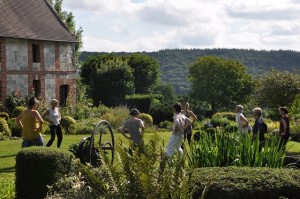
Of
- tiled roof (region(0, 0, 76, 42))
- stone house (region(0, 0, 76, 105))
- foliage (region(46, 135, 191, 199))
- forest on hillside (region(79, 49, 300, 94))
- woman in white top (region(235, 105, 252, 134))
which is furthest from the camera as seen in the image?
forest on hillside (region(79, 49, 300, 94))

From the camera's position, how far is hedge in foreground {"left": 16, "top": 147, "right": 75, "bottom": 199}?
29.3ft

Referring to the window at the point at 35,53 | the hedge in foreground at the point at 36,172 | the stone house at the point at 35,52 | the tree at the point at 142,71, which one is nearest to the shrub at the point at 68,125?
the stone house at the point at 35,52

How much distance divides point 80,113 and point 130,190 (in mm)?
23389

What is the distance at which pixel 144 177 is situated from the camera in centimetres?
557

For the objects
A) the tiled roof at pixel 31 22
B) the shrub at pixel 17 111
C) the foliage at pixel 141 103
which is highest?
the tiled roof at pixel 31 22

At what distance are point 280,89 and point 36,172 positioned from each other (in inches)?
1318

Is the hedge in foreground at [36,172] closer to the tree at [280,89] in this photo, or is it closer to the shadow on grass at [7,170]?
the shadow on grass at [7,170]

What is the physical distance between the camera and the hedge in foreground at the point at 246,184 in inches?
283

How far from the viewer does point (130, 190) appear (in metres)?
5.87

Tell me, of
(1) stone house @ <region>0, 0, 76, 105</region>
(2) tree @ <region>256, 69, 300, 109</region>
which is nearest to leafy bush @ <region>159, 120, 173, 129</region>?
(1) stone house @ <region>0, 0, 76, 105</region>

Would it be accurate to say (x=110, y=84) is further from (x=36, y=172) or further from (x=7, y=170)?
(x=36, y=172)

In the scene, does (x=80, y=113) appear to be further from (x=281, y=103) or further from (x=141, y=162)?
(x=141, y=162)

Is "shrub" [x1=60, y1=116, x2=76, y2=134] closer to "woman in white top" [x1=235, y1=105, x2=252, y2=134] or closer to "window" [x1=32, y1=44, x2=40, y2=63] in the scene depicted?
"window" [x1=32, y1=44, x2=40, y2=63]

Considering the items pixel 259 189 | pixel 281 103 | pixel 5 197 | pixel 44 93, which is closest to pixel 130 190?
pixel 259 189
